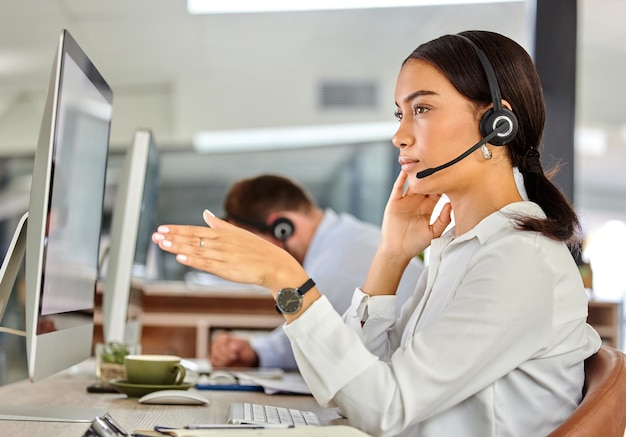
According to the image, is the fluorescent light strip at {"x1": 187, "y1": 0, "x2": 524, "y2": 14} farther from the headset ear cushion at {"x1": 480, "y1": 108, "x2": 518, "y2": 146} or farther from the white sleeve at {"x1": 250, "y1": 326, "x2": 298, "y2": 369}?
the headset ear cushion at {"x1": 480, "y1": 108, "x2": 518, "y2": 146}

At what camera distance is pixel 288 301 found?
1110mm

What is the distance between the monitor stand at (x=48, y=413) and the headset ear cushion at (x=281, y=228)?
4.77 feet

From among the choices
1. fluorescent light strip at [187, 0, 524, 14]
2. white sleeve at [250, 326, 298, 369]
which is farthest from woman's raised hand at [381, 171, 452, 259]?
fluorescent light strip at [187, 0, 524, 14]

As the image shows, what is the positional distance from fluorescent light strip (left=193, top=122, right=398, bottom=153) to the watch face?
601 centimetres

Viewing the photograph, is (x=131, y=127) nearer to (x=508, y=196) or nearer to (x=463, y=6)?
(x=463, y=6)

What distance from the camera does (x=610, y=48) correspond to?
614 cm

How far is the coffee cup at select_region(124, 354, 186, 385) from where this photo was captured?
1.62 meters

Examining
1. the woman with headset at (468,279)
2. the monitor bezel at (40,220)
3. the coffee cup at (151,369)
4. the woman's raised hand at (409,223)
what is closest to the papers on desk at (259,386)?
the coffee cup at (151,369)

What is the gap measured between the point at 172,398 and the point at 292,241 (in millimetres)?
1437

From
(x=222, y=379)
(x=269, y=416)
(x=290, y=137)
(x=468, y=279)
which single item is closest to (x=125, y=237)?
(x=222, y=379)

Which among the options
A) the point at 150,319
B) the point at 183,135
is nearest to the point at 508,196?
the point at 150,319

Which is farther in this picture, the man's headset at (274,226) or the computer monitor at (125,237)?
the man's headset at (274,226)

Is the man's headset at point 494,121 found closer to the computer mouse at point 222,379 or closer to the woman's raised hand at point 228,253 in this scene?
the woman's raised hand at point 228,253

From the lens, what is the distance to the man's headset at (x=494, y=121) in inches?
49.6
